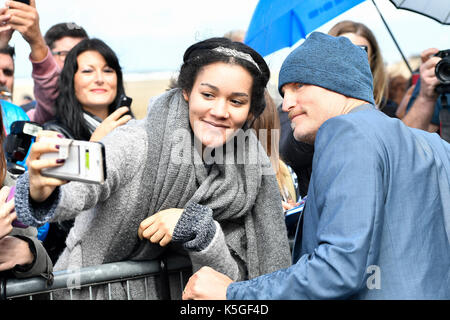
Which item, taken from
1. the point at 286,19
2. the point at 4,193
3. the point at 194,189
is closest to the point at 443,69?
the point at 286,19

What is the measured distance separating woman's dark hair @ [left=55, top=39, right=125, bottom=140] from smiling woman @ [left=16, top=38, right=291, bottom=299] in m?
1.03

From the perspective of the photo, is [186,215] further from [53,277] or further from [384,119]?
[384,119]

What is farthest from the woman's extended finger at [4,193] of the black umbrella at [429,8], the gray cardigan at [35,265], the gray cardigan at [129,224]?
the black umbrella at [429,8]

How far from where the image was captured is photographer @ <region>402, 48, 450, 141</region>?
3.16 m

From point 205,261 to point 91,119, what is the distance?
1520mm

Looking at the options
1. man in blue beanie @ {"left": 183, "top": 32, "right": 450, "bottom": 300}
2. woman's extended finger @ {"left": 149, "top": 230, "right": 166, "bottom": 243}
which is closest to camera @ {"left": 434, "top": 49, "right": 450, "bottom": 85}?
man in blue beanie @ {"left": 183, "top": 32, "right": 450, "bottom": 300}

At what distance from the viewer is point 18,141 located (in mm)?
2303

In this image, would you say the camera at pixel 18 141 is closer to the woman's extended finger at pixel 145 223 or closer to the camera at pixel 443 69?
the woman's extended finger at pixel 145 223

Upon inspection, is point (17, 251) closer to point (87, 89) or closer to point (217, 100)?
point (217, 100)

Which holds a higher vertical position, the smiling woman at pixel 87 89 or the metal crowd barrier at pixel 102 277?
the smiling woman at pixel 87 89

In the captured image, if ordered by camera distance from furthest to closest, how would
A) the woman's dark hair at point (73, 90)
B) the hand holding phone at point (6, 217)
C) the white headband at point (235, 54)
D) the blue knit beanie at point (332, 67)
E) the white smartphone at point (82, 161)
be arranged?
1. the woman's dark hair at point (73, 90)
2. the white headband at point (235, 54)
3. the hand holding phone at point (6, 217)
4. the blue knit beanie at point (332, 67)
5. the white smartphone at point (82, 161)

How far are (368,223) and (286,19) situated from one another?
165 cm

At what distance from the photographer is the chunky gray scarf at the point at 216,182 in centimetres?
230

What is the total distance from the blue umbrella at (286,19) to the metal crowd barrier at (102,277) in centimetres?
116
